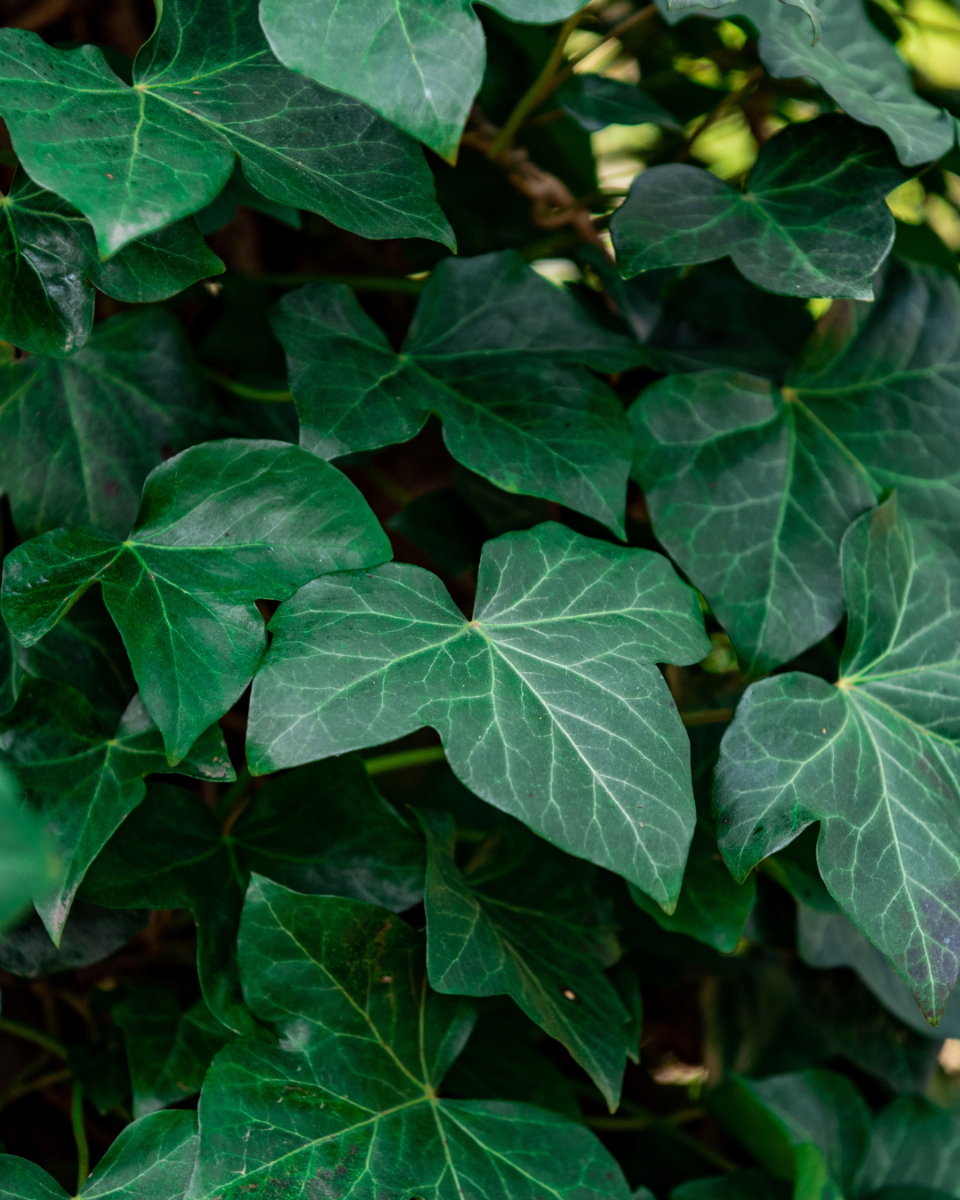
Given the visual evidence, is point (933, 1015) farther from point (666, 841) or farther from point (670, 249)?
point (670, 249)

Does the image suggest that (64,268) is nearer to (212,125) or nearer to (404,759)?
(212,125)

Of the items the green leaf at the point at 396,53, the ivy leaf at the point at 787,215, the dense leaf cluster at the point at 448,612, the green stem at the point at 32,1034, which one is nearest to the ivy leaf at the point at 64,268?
the dense leaf cluster at the point at 448,612

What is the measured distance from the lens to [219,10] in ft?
1.85

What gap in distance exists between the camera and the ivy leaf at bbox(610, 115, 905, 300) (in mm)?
634

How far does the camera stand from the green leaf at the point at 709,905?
2.20 ft

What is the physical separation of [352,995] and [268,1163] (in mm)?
106

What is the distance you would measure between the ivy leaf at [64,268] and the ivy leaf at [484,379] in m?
0.09

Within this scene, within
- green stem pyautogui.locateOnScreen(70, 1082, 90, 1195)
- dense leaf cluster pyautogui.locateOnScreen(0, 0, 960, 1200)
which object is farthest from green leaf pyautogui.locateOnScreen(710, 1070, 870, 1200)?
green stem pyautogui.locateOnScreen(70, 1082, 90, 1195)

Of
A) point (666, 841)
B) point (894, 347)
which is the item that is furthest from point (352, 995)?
point (894, 347)

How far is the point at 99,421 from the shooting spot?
65 cm

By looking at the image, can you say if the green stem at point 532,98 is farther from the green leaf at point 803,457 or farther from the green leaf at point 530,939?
the green leaf at point 530,939

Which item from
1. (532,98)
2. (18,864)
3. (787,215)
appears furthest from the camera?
(532,98)

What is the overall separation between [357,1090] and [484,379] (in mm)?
489

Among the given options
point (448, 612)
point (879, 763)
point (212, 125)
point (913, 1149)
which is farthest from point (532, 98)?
point (913, 1149)
